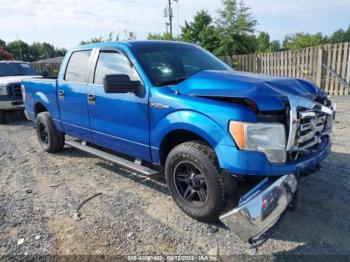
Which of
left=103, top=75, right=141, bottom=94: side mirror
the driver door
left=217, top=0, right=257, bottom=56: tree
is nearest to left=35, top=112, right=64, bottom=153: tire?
the driver door

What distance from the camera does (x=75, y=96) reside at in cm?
516

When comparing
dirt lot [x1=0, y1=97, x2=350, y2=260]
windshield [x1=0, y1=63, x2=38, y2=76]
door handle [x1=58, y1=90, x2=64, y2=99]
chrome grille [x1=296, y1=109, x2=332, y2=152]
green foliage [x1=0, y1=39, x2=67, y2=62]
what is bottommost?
dirt lot [x1=0, y1=97, x2=350, y2=260]

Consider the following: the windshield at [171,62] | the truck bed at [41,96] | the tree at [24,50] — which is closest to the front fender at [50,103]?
the truck bed at [41,96]

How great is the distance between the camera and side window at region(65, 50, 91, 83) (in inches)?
Answer: 201

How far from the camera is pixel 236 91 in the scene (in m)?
3.23

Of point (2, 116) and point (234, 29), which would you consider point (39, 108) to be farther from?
point (234, 29)

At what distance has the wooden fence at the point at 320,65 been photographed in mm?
11516

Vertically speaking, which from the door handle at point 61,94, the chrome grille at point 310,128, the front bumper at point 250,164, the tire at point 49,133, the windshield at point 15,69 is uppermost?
the windshield at point 15,69

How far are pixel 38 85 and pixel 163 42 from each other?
292cm

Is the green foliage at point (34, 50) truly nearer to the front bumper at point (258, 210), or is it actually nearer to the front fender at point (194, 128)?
the front fender at point (194, 128)

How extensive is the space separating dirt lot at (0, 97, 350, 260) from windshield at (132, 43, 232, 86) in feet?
5.07

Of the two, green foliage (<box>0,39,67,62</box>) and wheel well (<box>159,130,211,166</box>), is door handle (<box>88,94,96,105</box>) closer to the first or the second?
wheel well (<box>159,130,211,166</box>)

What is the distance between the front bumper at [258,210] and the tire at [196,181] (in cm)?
40

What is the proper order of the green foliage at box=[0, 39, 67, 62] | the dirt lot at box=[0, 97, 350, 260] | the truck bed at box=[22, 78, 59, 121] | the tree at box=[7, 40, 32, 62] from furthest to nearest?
the green foliage at box=[0, 39, 67, 62], the tree at box=[7, 40, 32, 62], the truck bed at box=[22, 78, 59, 121], the dirt lot at box=[0, 97, 350, 260]
